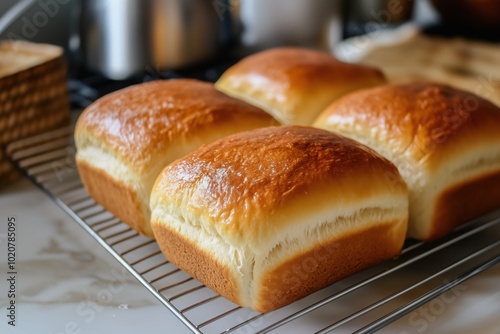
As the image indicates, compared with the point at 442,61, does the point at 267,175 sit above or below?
above

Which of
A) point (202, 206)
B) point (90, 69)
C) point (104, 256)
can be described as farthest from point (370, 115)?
point (90, 69)

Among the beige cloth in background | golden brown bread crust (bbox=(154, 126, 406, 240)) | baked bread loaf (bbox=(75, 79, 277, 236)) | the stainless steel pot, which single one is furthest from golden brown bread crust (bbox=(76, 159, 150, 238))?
the beige cloth in background

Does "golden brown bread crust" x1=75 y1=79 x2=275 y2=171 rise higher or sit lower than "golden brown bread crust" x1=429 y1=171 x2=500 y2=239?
higher

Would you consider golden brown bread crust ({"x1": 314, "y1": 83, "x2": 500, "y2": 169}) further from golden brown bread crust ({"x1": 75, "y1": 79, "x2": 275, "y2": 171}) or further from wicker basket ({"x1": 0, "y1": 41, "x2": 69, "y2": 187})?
wicker basket ({"x1": 0, "y1": 41, "x2": 69, "y2": 187})

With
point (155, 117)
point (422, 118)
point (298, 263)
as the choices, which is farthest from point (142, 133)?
point (422, 118)

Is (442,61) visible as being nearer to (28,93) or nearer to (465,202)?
(465,202)

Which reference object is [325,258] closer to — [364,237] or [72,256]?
[364,237]
